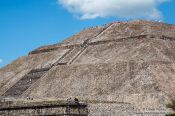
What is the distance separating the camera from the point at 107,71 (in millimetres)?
40094

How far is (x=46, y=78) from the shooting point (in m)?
43.1

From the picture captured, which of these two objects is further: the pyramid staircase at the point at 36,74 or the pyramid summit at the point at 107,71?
the pyramid staircase at the point at 36,74

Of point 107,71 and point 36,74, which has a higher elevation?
point 36,74

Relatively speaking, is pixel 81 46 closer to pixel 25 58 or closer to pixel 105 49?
pixel 105 49

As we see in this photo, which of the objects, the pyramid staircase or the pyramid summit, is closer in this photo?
the pyramid summit

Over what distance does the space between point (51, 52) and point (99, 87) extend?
636 inches

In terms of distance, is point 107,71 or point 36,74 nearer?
point 107,71

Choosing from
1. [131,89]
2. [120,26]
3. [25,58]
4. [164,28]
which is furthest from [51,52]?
[131,89]

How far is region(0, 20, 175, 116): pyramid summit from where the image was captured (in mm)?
33094

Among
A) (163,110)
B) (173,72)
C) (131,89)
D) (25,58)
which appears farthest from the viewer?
(25,58)

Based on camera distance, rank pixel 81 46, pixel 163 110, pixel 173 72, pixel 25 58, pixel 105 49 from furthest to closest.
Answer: pixel 25 58, pixel 81 46, pixel 105 49, pixel 173 72, pixel 163 110

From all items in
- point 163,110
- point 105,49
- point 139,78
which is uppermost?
point 105,49

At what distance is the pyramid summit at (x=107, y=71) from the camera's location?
109ft

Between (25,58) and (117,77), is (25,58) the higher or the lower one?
the higher one
